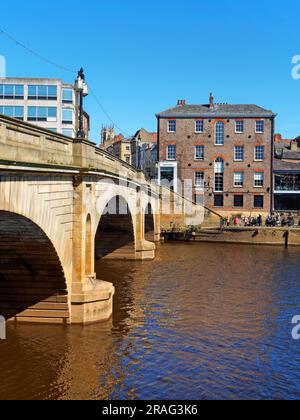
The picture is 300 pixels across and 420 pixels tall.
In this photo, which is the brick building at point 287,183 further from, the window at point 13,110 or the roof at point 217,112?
the window at point 13,110

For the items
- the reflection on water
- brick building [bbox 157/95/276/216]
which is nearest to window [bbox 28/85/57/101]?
brick building [bbox 157/95/276/216]

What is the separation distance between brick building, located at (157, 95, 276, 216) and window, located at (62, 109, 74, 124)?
10664mm

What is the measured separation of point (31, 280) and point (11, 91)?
4185 centimetres

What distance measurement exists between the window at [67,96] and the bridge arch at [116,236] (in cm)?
2441

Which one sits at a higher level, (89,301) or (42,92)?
(42,92)

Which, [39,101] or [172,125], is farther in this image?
[172,125]

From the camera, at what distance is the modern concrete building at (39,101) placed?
5538cm

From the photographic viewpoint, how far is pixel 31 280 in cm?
1816

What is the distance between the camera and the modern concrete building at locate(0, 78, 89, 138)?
55.4 m

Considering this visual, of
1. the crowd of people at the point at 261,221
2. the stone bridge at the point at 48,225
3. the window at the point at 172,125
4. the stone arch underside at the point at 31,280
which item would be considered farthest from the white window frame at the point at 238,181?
the stone arch underside at the point at 31,280

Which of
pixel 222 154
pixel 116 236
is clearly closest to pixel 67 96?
pixel 222 154

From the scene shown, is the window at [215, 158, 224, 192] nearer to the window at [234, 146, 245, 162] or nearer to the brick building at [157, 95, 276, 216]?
the brick building at [157, 95, 276, 216]

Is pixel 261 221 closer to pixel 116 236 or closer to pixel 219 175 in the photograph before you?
pixel 219 175
